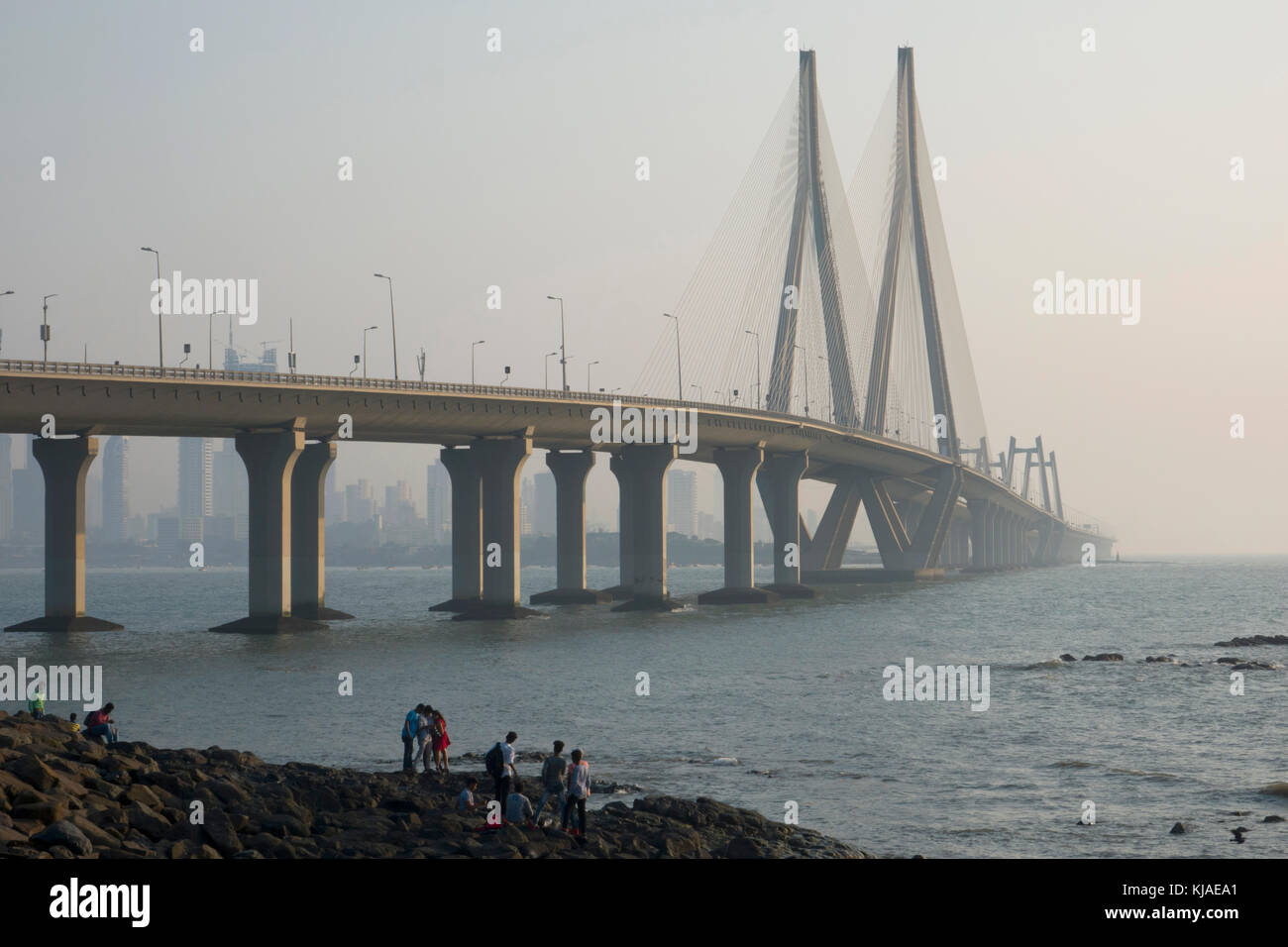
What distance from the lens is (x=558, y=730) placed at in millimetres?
42656

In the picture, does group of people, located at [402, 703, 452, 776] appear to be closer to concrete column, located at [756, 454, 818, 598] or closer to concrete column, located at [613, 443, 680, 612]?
concrete column, located at [613, 443, 680, 612]

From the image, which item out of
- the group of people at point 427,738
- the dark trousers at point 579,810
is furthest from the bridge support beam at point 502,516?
the dark trousers at point 579,810

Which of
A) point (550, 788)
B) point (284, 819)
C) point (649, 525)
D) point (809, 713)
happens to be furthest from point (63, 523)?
point (550, 788)

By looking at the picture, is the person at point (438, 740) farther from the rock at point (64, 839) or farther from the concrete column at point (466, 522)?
the concrete column at point (466, 522)

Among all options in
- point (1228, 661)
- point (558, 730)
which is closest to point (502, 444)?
point (1228, 661)

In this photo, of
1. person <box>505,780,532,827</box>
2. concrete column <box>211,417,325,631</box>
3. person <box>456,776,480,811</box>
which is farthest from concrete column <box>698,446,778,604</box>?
person <box>505,780,532,827</box>

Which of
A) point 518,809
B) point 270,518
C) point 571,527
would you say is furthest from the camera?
point 571,527

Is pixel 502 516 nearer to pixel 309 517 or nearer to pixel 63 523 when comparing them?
pixel 309 517

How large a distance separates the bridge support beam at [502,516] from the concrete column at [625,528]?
1225cm

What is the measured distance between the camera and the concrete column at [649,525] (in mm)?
103625

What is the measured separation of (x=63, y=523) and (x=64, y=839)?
6616cm

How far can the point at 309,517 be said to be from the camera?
87.5m

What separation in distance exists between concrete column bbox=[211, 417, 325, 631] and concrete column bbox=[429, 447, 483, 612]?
22324 millimetres
